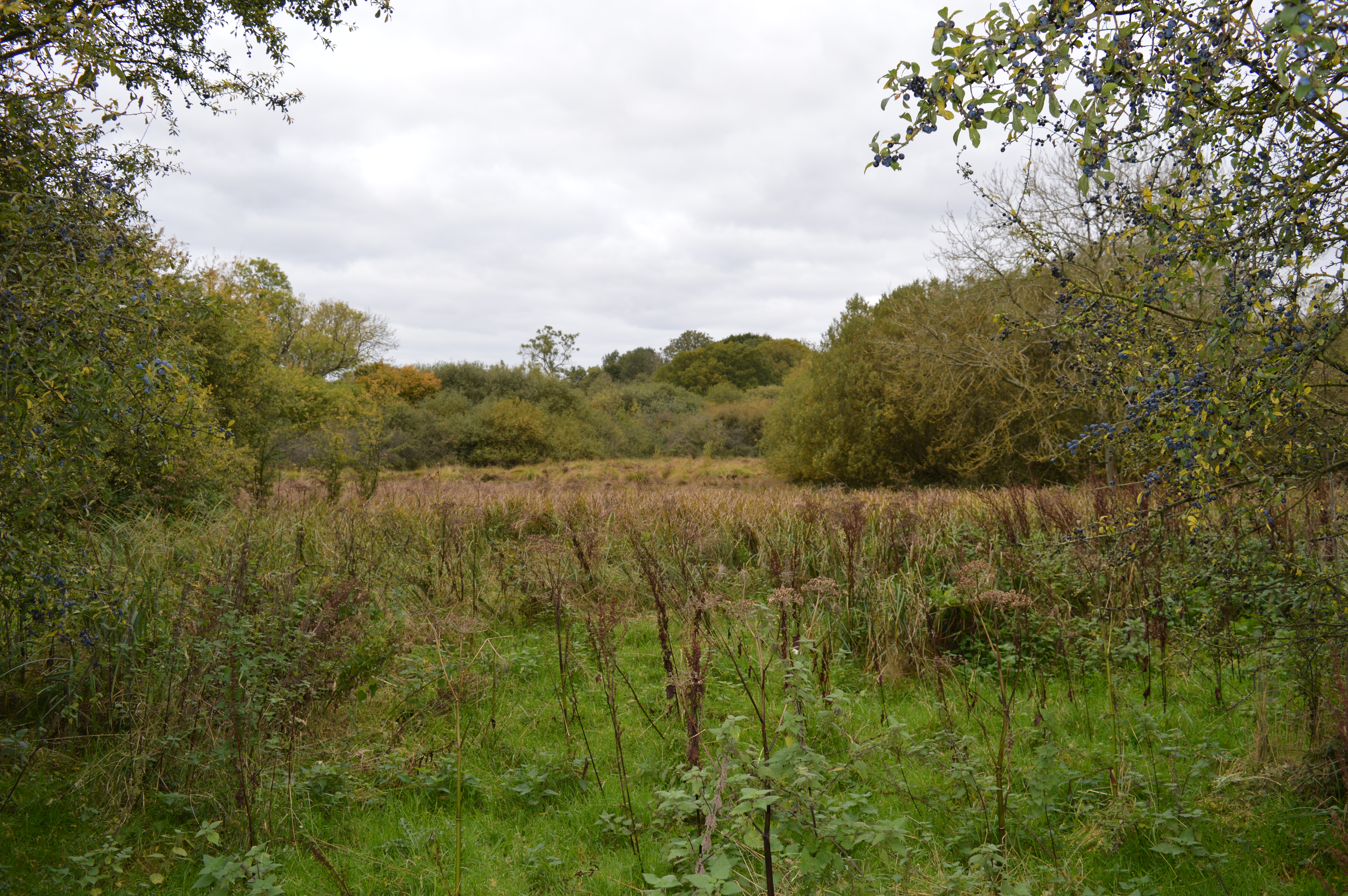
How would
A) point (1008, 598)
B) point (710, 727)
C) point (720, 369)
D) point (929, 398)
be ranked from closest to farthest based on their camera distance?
point (710, 727), point (1008, 598), point (929, 398), point (720, 369)

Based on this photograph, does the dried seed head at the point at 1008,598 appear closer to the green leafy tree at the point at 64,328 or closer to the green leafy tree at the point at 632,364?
the green leafy tree at the point at 64,328

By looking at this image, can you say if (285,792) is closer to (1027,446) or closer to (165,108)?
(165,108)

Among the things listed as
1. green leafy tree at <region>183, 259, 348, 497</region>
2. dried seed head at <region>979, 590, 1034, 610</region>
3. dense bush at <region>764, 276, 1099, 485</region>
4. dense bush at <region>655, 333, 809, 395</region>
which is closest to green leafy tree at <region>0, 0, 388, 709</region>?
dried seed head at <region>979, 590, 1034, 610</region>

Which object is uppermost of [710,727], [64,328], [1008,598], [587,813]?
[64,328]

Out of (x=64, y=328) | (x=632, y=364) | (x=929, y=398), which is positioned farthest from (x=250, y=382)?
(x=632, y=364)

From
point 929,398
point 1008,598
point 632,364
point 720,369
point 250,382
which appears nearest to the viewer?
point 1008,598

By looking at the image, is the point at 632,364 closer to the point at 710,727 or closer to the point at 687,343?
the point at 687,343

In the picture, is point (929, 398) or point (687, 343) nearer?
point (929, 398)

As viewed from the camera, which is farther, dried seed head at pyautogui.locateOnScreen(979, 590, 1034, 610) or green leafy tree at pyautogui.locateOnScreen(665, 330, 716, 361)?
green leafy tree at pyautogui.locateOnScreen(665, 330, 716, 361)

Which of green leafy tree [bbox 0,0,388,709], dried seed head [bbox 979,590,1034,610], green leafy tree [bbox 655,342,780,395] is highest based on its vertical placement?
green leafy tree [bbox 655,342,780,395]

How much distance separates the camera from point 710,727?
101 inches

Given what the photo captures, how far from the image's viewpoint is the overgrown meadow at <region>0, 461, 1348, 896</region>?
2596mm

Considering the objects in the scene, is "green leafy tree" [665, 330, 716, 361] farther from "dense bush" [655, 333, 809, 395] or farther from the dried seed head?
the dried seed head

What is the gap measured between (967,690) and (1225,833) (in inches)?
51.3
